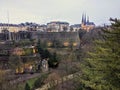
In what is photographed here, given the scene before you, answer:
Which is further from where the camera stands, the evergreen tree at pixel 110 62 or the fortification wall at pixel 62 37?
the fortification wall at pixel 62 37

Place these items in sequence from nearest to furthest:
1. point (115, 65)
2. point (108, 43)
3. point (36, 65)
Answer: point (115, 65) → point (108, 43) → point (36, 65)

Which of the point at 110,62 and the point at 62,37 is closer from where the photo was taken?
the point at 110,62

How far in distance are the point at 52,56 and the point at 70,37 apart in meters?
21.7

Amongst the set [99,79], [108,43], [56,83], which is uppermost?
[108,43]

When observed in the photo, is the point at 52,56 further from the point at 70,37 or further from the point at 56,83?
the point at 70,37

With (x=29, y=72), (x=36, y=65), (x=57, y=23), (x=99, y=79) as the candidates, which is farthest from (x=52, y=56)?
(x=57, y=23)

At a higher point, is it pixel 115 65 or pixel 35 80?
pixel 115 65

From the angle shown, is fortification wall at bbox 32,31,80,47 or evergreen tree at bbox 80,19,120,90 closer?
evergreen tree at bbox 80,19,120,90

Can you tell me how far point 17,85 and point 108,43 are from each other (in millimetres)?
10493

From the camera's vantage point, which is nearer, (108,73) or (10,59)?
(108,73)

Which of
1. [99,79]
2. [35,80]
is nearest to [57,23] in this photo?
[35,80]

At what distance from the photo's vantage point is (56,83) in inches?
815

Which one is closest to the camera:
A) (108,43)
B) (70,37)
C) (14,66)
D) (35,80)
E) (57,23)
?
(108,43)

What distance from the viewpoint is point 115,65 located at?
9.77 m
